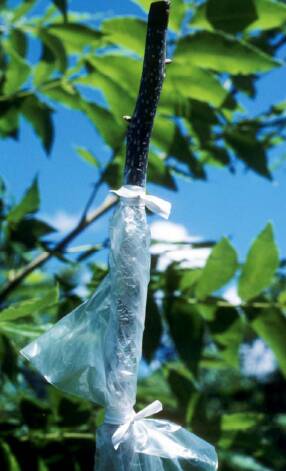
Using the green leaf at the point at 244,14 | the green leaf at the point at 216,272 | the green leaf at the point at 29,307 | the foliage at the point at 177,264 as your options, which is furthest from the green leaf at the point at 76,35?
the green leaf at the point at 29,307

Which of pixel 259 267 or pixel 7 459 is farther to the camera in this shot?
pixel 259 267

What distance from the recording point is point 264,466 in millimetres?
1017

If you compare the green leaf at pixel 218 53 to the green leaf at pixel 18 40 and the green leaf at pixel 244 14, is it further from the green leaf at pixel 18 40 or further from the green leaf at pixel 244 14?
the green leaf at pixel 18 40

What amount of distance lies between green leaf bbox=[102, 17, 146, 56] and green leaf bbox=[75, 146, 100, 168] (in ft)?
1.00

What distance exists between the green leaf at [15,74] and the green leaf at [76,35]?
0.20 ft

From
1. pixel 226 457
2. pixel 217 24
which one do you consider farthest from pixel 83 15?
pixel 226 457

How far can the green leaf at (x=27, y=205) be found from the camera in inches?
37.1

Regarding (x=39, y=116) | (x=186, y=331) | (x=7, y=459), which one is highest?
(x=39, y=116)

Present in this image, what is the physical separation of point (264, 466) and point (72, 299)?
0.39m

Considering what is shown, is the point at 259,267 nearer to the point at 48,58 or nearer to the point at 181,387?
the point at 181,387

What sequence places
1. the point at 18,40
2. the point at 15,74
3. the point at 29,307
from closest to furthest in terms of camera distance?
the point at 29,307 → the point at 15,74 → the point at 18,40

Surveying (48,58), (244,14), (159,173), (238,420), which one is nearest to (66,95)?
(48,58)

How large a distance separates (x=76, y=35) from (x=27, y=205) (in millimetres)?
227

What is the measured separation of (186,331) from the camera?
0.87 m
